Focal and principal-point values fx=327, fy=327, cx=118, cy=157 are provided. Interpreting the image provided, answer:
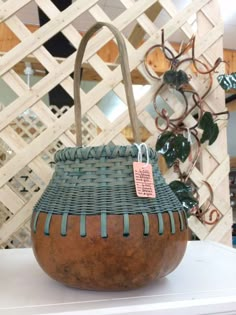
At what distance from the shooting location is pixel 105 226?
0.48m

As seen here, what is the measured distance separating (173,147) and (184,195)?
0.14m

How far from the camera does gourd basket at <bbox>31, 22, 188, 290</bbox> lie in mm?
476

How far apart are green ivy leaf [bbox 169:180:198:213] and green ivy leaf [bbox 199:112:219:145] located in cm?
17

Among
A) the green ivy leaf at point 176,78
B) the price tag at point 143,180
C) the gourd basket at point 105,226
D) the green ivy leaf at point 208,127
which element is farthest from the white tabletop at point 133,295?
the green ivy leaf at point 176,78

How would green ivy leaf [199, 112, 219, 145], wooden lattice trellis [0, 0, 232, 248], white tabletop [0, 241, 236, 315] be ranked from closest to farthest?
white tabletop [0, 241, 236, 315]
wooden lattice trellis [0, 0, 232, 248]
green ivy leaf [199, 112, 219, 145]

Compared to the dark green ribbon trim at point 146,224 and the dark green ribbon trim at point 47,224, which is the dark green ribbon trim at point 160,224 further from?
the dark green ribbon trim at point 47,224

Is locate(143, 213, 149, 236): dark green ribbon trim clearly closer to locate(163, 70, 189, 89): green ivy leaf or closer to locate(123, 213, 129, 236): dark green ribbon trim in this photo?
locate(123, 213, 129, 236): dark green ribbon trim

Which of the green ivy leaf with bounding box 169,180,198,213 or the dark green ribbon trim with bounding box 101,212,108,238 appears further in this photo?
the green ivy leaf with bounding box 169,180,198,213

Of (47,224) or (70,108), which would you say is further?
(70,108)

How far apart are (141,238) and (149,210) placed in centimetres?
5

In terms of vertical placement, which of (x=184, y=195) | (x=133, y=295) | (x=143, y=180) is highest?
(x=143, y=180)

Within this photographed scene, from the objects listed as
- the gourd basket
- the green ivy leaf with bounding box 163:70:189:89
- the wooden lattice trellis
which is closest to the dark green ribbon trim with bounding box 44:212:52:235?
the gourd basket

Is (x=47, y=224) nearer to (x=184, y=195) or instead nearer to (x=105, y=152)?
(x=105, y=152)

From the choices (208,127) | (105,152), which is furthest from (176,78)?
(105,152)
